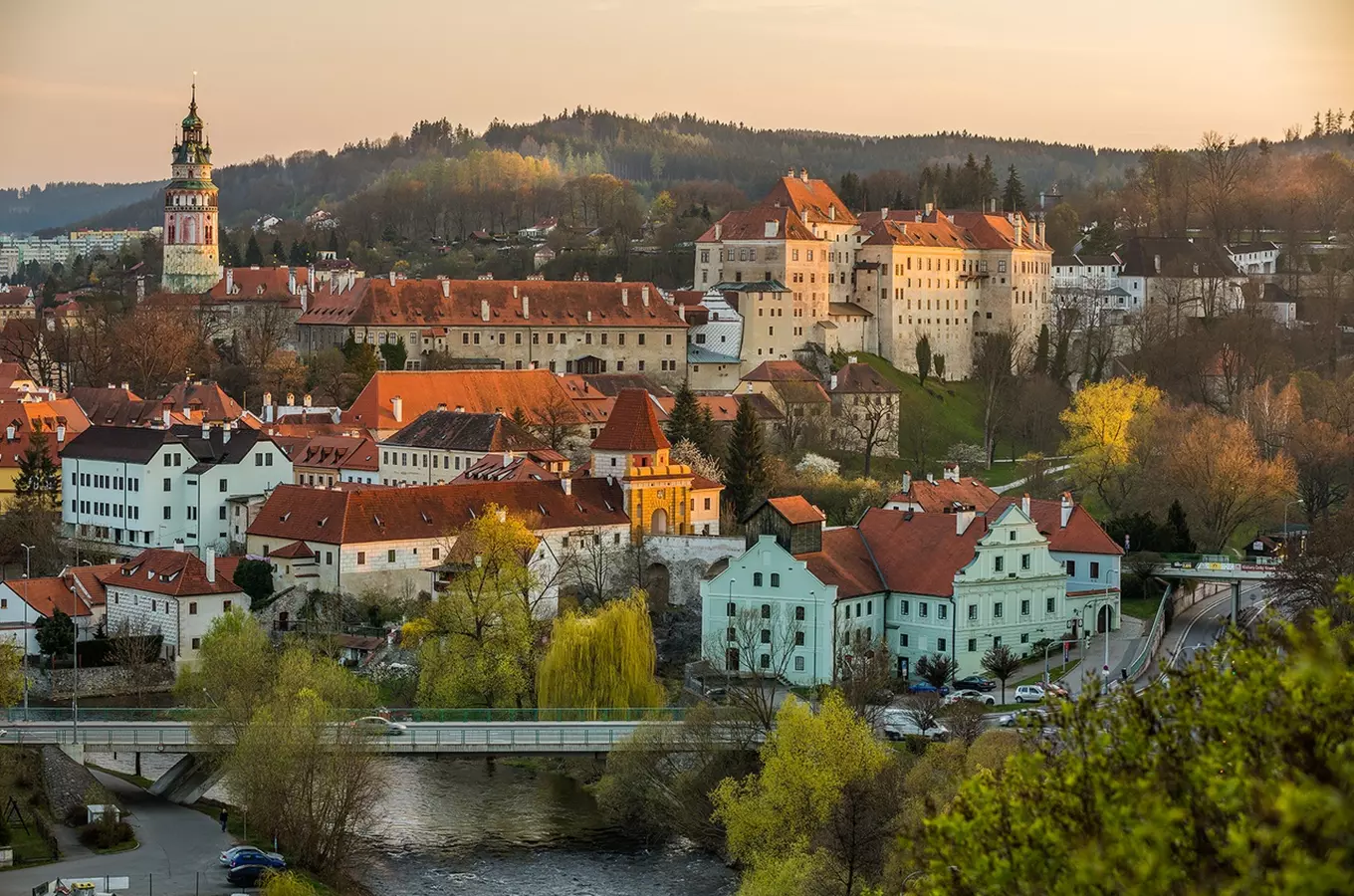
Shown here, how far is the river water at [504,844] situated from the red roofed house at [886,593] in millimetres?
7090

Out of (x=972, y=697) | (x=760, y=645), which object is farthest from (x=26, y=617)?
(x=972, y=697)

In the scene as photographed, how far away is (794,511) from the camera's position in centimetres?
4791

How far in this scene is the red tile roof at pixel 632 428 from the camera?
193ft

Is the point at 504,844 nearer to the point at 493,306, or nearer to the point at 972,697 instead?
the point at 972,697

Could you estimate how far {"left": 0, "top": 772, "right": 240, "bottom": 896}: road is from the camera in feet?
106

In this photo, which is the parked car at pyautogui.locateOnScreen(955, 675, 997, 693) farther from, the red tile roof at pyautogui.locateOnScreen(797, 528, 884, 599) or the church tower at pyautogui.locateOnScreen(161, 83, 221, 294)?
the church tower at pyautogui.locateOnScreen(161, 83, 221, 294)

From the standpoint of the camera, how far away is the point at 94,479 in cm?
6203

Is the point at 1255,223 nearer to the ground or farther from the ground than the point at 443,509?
farther from the ground

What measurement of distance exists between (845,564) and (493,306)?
42244 mm

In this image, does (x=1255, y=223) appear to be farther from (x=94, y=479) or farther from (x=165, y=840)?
(x=165, y=840)

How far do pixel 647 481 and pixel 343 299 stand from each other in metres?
34.3

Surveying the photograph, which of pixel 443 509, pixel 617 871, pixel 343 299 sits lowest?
pixel 617 871

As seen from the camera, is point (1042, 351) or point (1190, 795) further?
point (1042, 351)

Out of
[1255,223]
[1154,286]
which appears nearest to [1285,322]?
[1154,286]
